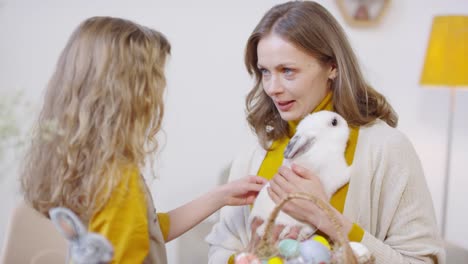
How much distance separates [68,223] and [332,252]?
47 cm

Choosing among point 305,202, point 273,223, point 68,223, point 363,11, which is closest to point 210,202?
point 305,202

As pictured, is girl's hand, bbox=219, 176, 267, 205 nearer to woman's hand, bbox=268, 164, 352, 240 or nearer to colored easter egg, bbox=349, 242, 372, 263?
woman's hand, bbox=268, 164, 352, 240

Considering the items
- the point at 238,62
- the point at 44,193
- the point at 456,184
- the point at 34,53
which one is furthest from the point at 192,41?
the point at 456,184

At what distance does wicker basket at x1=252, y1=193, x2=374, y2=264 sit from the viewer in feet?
2.97

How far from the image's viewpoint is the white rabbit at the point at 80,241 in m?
0.76

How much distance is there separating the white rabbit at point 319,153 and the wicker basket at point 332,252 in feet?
0.54

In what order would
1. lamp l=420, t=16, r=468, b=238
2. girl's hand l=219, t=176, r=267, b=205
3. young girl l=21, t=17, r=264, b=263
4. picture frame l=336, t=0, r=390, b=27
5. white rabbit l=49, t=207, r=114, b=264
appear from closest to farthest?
white rabbit l=49, t=207, r=114, b=264, young girl l=21, t=17, r=264, b=263, girl's hand l=219, t=176, r=267, b=205, lamp l=420, t=16, r=468, b=238, picture frame l=336, t=0, r=390, b=27

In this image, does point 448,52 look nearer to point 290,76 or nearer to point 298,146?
point 290,76

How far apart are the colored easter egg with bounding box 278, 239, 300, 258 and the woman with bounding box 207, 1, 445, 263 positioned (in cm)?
21

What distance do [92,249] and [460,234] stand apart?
213 centimetres

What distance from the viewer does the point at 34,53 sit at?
1.67 metres

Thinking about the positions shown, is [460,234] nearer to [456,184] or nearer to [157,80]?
[456,184]

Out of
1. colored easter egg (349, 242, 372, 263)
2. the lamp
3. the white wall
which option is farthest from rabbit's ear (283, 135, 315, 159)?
the lamp

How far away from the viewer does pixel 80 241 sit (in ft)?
2.51
